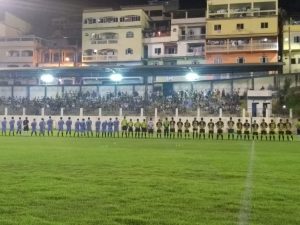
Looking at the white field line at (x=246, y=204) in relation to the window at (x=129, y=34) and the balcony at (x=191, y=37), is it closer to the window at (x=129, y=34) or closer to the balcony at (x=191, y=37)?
the balcony at (x=191, y=37)

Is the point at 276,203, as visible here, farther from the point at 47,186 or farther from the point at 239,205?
the point at 47,186

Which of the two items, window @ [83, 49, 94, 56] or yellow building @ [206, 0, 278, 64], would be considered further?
window @ [83, 49, 94, 56]

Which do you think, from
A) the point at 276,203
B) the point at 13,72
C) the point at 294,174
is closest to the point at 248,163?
the point at 294,174

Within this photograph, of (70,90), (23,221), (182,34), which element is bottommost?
(23,221)

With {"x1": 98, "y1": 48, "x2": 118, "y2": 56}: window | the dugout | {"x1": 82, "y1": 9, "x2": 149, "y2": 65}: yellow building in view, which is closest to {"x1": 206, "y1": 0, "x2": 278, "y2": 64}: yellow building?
{"x1": 82, "y1": 9, "x2": 149, "y2": 65}: yellow building

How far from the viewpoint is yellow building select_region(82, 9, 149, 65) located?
63.5 m

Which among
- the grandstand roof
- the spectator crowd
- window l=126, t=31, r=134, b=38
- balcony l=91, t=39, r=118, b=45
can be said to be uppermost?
window l=126, t=31, r=134, b=38

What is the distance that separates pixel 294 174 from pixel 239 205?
15.8 ft

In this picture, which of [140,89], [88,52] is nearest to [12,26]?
[88,52]

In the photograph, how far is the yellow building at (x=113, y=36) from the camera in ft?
208

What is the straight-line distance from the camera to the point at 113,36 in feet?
212

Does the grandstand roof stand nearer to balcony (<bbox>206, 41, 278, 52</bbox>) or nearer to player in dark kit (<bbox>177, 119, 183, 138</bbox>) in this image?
balcony (<bbox>206, 41, 278, 52</bbox>)

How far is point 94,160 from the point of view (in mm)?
15891

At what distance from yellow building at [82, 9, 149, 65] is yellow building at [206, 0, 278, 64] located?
9.67 m
